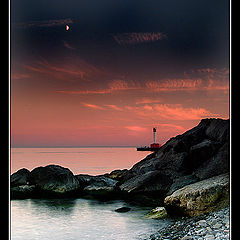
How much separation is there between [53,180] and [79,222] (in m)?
4.22

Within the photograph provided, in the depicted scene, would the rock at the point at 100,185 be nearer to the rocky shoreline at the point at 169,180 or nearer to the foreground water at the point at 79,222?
the rocky shoreline at the point at 169,180

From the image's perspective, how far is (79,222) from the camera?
6.29 metres

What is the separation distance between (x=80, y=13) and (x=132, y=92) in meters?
3.98

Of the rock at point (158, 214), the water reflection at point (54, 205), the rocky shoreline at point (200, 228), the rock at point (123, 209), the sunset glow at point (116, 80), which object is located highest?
the sunset glow at point (116, 80)

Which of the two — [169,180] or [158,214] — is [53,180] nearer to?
[169,180]

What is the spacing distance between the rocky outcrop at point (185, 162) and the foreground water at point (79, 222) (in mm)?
1470

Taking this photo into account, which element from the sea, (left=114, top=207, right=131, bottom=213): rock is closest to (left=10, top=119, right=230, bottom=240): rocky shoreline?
the sea

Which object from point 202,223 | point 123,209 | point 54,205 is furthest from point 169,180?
point 202,223

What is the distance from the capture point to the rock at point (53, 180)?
9969mm

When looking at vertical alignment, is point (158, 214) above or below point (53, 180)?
below

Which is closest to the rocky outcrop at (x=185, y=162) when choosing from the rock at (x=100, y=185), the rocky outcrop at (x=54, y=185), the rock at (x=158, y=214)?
the rock at (x=100, y=185)
